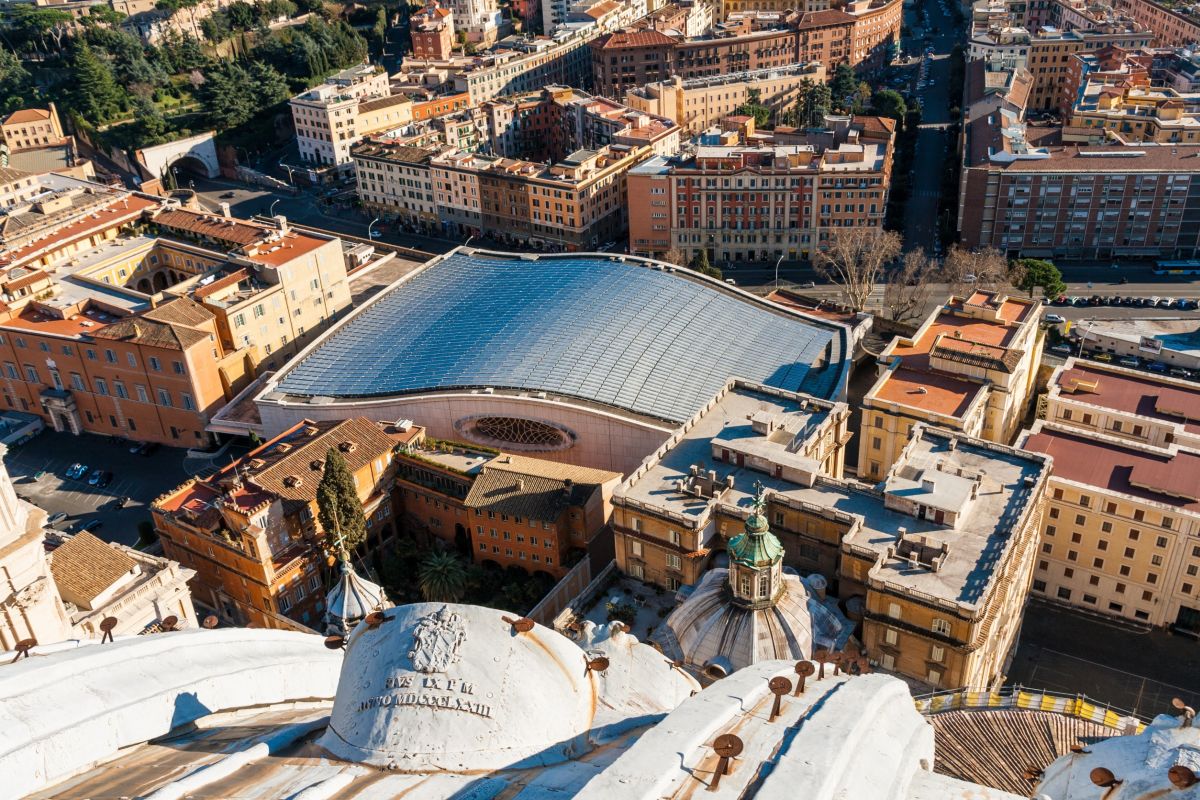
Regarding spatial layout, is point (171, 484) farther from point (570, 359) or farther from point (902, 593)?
point (902, 593)

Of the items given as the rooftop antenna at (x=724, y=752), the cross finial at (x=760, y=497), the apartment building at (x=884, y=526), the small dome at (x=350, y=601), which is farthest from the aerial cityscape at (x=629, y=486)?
the cross finial at (x=760, y=497)

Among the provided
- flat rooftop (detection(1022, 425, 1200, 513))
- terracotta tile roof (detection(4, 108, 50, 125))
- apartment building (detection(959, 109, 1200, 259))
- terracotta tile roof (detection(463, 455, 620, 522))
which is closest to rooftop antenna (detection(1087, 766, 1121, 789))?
flat rooftop (detection(1022, 425, 1200, 513))

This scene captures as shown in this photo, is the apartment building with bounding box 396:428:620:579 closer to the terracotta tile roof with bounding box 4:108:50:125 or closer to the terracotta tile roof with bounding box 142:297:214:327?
the terracotta tile roof with bounding box 142:297:214:327

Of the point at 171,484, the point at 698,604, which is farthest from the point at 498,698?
the point at 171,484

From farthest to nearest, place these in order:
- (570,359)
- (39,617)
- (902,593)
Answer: (570,359) < (902,593) < (39,617)

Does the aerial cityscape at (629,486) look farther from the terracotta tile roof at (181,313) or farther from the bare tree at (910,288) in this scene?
the bare tree at (910,288)

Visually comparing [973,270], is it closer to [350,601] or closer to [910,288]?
[910,288]
